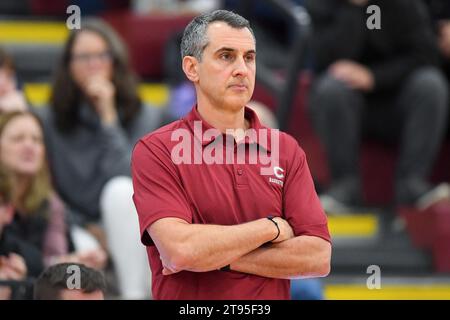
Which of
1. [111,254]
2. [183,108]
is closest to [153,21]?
[183,108]

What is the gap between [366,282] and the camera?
5.55m

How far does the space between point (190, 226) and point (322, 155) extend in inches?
127

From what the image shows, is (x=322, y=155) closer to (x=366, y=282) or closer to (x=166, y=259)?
(x=366, y=282)

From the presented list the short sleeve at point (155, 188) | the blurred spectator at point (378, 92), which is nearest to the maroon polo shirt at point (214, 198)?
the short sleeve at point (155, 188)

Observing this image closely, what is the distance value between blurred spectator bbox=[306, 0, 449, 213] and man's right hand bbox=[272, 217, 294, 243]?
8.64 ft

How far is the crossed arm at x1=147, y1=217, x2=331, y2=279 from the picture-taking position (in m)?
3.11

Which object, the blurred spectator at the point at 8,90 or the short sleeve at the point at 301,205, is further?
the blurred spectator at the point at 8,90

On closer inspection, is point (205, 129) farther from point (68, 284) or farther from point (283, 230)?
point (68, 284)

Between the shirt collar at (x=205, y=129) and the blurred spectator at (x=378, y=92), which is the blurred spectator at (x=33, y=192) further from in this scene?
the shirt collar at (x=205, y=129)

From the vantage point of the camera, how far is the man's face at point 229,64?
Answer: 3.22 meters

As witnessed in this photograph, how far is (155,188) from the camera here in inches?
127

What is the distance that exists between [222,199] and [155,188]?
0.58 feet

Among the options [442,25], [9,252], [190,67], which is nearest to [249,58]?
[190,67]

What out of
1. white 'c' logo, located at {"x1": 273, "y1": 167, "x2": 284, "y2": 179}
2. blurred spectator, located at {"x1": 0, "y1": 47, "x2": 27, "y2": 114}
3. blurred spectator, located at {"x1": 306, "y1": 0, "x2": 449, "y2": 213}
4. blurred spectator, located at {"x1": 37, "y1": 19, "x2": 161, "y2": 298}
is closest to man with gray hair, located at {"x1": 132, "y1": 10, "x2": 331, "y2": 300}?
white 'c' logo, located at {"x1": 273, "y1": 167, "x2": 284, "y2": 179}
